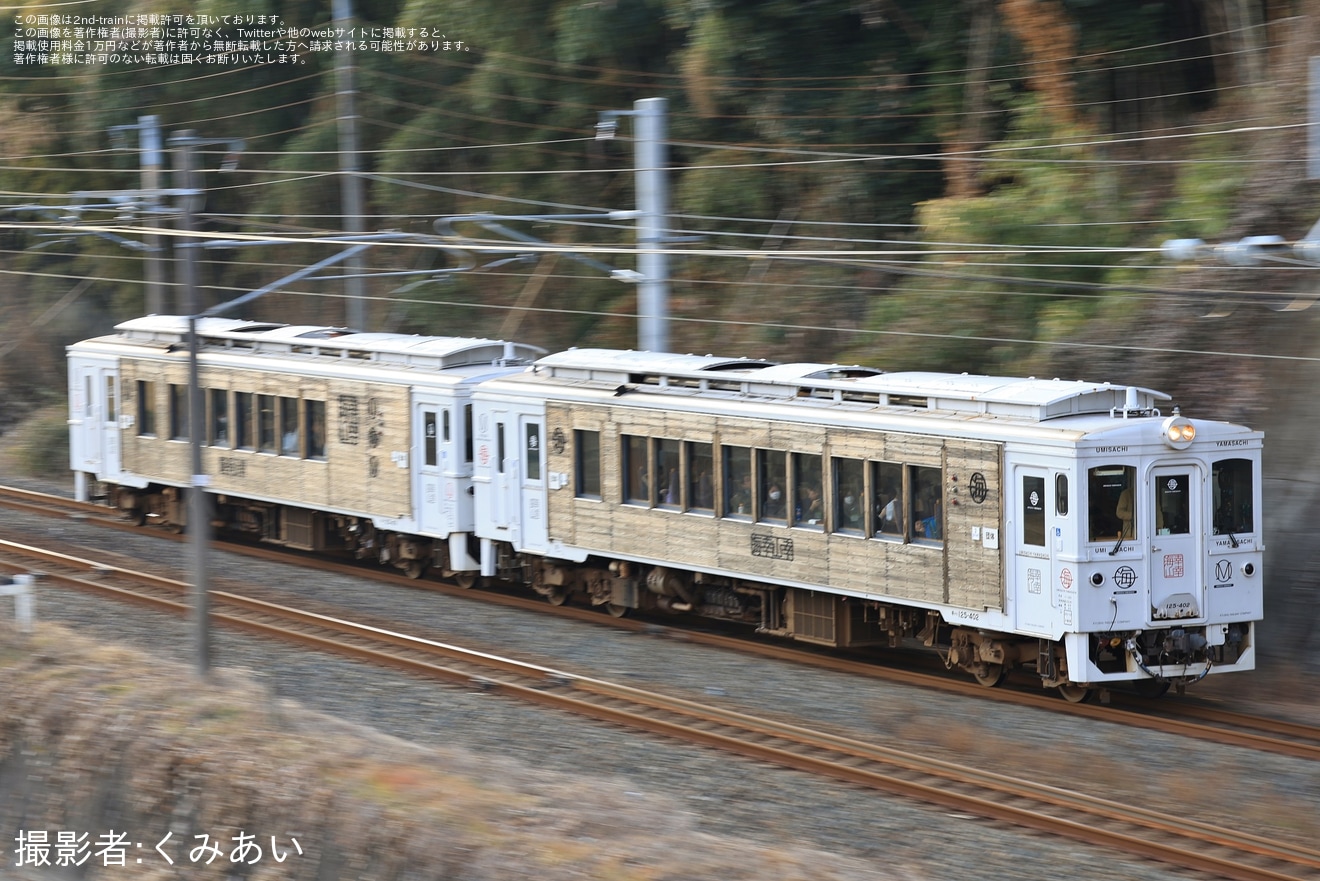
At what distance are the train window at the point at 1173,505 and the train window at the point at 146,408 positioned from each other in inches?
604

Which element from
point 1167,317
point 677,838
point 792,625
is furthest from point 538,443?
point 677,838

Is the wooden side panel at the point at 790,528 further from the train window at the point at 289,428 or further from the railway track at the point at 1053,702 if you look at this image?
the train window at the point at 289,428

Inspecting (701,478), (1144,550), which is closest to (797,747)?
(1144,550)

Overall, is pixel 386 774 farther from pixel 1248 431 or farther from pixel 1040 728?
pixel 1248 431

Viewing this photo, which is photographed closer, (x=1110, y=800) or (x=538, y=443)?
(x=1110, y=800)

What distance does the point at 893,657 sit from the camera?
1599cm

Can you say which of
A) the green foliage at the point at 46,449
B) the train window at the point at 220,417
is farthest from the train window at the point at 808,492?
the green foliage at the point at 46,449

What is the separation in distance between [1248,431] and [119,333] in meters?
18.0

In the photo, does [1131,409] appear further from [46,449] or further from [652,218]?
[46,449]

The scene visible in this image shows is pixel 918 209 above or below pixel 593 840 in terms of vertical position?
above

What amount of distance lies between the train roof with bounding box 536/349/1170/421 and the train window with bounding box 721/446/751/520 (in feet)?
2.05

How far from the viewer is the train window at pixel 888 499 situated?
1438cm

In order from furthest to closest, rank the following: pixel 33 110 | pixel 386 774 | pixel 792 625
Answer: pixel 33 110, pixel 792 625, pixel 386 774

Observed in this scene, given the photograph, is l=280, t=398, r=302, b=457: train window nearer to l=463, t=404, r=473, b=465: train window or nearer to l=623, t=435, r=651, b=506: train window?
l=463, t=404, r=473, b=465: train window
